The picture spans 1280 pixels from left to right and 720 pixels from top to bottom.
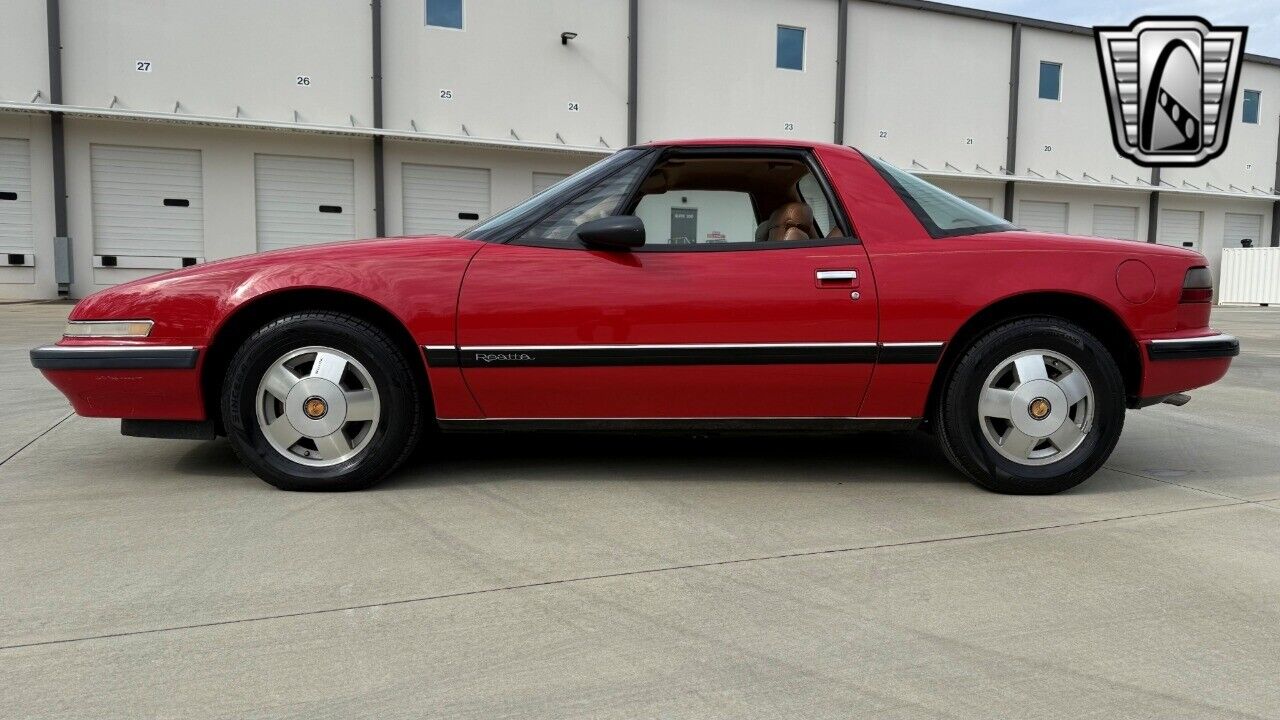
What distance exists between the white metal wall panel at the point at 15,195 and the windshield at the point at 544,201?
16.0 metres

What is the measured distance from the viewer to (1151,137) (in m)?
20.6

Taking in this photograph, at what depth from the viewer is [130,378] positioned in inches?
119

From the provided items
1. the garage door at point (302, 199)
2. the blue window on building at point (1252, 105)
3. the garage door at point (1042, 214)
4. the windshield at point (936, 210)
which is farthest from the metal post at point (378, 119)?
the blue window on building at point (1252, 105)

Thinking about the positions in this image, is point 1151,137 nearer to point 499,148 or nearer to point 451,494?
point 499,148

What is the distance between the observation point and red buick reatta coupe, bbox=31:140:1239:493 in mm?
3045

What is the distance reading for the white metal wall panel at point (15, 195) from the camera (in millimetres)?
15086

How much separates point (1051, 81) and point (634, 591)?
2448 cm

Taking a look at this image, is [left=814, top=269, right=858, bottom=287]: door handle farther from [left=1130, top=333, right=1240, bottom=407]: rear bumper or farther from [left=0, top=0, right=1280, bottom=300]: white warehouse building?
[left=0, top=0, right=1280, bottom=300]: white warehouse building

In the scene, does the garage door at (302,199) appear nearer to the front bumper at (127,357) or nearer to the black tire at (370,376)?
the front bumper at (127,357)

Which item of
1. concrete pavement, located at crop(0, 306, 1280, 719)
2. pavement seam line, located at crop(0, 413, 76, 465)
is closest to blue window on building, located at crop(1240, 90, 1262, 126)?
concrete pavement, located at crop(0, 306, 1280, 719)

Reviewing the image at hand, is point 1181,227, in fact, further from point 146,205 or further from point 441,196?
point 146,205

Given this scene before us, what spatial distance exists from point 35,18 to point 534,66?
8861 millimetres

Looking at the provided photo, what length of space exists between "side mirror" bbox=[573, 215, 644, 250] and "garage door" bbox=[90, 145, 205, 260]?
15.5 metres

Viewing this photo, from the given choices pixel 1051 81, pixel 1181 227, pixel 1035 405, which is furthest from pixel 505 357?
pixel 1181 227
